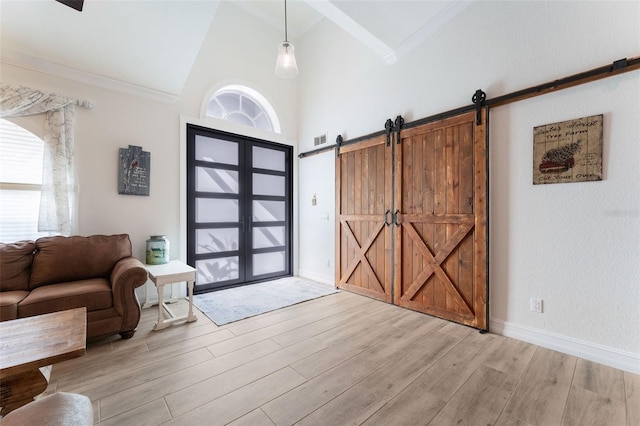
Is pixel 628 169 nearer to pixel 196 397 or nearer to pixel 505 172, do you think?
pixel 505 172

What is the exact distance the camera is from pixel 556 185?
242 centimetres

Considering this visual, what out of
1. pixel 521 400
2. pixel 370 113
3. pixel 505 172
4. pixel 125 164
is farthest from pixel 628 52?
pixel 125 164

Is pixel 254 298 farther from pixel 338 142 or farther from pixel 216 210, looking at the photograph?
pixel 338 142

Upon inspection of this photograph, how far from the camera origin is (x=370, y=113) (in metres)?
3.89

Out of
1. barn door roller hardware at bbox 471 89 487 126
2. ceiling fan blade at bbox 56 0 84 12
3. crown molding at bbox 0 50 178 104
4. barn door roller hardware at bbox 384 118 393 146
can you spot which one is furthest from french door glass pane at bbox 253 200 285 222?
barn door roller hardware at bbox 471 89 487 126

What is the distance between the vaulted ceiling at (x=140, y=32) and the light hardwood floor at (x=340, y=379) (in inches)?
116

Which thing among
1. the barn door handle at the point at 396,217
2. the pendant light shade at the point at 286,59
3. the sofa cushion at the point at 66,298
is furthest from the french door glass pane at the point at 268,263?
the pendant light shade at the point at 286,59

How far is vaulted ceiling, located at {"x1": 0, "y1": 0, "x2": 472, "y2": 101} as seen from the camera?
8.67 feet

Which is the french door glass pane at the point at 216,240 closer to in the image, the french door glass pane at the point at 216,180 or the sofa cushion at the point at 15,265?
the french door glass pane at the point at 216,180

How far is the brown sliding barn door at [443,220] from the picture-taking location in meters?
2.81

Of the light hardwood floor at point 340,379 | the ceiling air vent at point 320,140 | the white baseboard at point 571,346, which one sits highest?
the ceiling air vent at point 320,140

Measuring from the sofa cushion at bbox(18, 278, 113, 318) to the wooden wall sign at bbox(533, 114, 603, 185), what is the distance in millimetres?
4166

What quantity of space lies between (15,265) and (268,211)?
10.1 feet

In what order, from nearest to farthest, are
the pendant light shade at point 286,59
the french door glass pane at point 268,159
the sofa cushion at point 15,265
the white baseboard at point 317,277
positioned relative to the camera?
the sofa cushion at point 15,265 → the pendant light shade at point 286,59 → the white baseboard at point 317,277 → the french door glass pane at point 268,159
